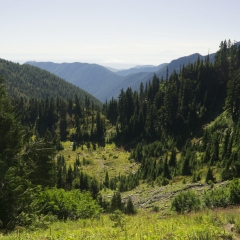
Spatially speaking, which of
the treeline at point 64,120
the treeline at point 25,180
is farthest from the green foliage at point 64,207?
the treeline at point 64,120

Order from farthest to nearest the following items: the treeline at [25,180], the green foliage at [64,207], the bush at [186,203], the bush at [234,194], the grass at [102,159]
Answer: the grass at [102,159]
the bush at [186,203]
the green foliage at [64,207]
the bush at [234,194]
the treeline at [25,180]

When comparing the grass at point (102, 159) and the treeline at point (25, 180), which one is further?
the grass at point (102, 159)

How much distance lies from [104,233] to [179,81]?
4937 inches

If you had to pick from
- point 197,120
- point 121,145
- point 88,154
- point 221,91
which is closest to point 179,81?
point 221,91

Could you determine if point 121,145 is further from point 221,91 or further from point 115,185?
point 221,91

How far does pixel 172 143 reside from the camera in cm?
9288

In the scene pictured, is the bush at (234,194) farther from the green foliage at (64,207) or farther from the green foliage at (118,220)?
the green foliage at (64,207)

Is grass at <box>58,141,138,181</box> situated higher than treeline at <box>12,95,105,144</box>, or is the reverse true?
treeline at <box>12,95,105,144</box>

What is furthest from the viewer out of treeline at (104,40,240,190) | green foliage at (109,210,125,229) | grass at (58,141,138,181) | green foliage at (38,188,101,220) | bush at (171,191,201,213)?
grass at (58,141,138,181)

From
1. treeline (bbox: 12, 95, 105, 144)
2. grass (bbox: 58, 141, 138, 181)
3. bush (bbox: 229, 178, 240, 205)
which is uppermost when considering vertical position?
bush (bbox: 229, 178, 240, 205)

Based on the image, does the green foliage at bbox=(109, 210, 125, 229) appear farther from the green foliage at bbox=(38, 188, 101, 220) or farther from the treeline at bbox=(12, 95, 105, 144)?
the treeline at bbox=(12, 95, 105, 144)

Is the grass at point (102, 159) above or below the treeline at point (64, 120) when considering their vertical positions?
below

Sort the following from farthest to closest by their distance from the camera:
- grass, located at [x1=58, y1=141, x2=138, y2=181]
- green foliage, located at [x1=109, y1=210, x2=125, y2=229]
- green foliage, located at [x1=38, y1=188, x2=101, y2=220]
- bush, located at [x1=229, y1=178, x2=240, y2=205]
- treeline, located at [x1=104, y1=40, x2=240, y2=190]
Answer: grass, located at [x1=58, y1=141, x2=138, y2=181] → treeline, located at [x1=104, y1=40, x2=240, y2=190] → green foliage, located at [x1=38, y1=188, x2=101, y2=220] → bush, located at [x1=229, y1=178, x2=240, y2=205] → green foliage, located at [x1=109, y1=210, x2=125, y2=229]

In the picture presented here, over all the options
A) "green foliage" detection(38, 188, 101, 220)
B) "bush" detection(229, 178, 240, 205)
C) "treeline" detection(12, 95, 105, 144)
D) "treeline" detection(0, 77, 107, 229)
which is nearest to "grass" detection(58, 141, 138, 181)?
"treeline" detection(12, 95, 105, 144)
